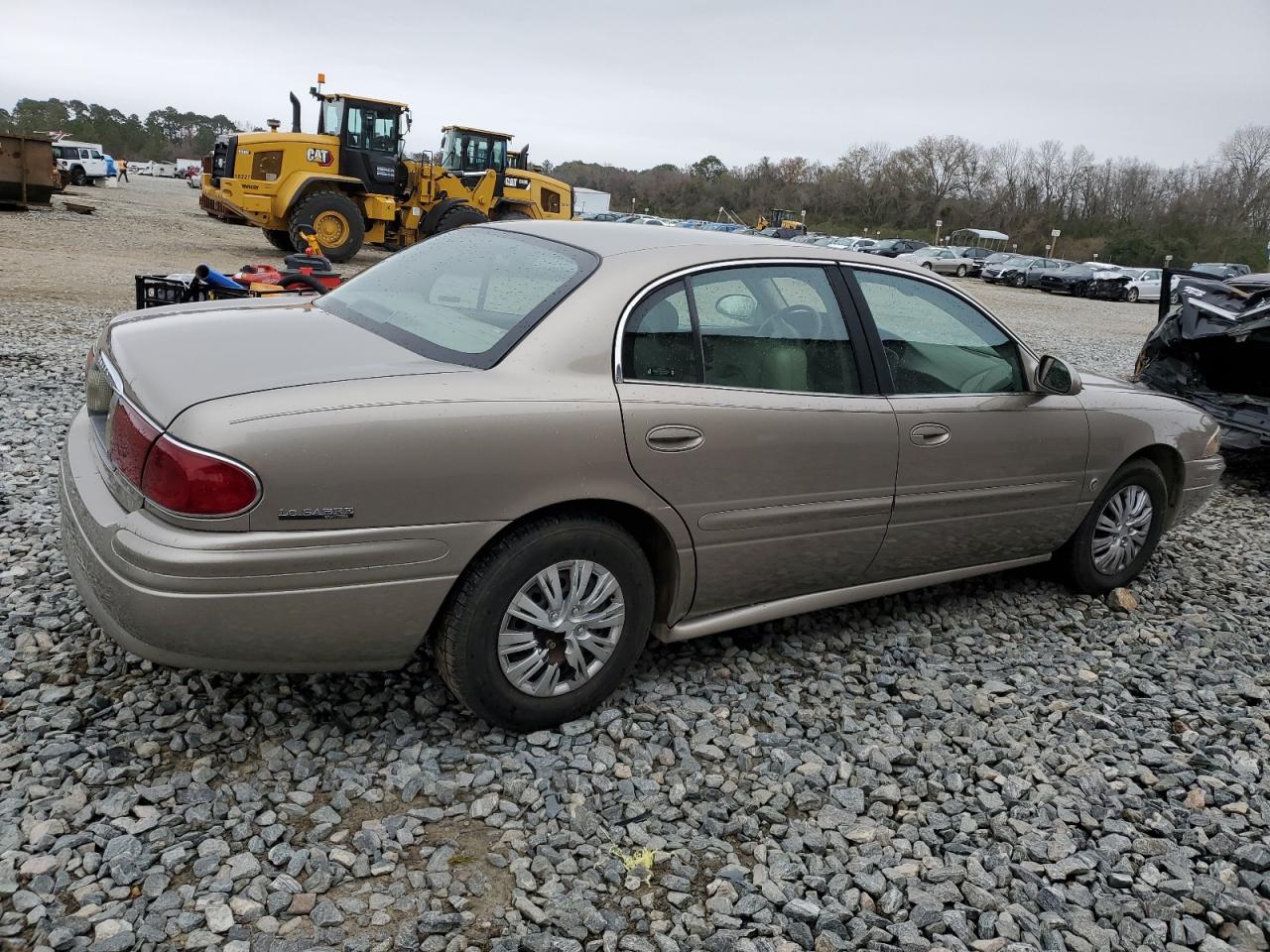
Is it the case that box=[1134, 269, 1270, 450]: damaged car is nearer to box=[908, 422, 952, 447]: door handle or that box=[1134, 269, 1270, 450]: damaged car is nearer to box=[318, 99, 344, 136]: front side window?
box=[908, 422, 952, 447]: door handle

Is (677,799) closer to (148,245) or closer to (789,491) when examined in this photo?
(789,491)

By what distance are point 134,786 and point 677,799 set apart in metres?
1.50

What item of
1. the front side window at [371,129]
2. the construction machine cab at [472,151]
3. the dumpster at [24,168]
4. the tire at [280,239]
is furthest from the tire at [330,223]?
the dumpster at [24,168]

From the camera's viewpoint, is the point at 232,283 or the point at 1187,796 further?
the point at 232,283

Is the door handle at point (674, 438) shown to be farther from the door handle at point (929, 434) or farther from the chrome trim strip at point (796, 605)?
the door handle at point (929, 434)

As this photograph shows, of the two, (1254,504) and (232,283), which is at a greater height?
(232,283)

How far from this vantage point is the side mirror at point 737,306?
3244 mm

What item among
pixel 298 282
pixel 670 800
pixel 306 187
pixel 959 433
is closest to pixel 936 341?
pixel 959 433

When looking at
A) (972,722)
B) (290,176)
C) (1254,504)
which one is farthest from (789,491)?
(290,176)

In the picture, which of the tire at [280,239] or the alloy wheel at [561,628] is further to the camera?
the tire at [280,239]

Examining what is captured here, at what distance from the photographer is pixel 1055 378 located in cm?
394

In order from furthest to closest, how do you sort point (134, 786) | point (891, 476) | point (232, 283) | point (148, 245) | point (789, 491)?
point (148, 245) < point (232, 283) < point (891, 476) < point (789, 491) < point (134, 786)

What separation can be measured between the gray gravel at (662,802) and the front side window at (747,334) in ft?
3.70

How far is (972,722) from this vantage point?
3.40 m
